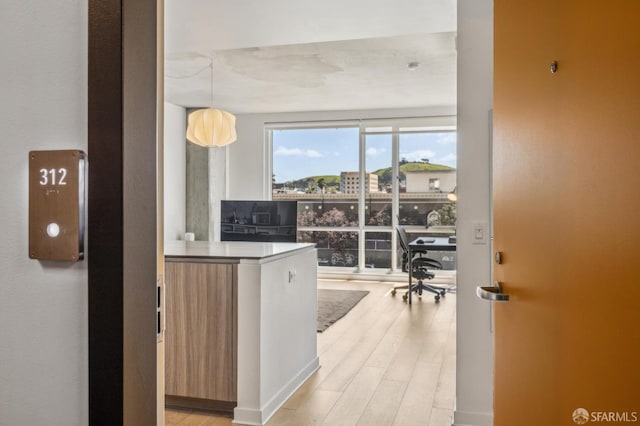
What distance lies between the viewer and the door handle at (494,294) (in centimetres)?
122

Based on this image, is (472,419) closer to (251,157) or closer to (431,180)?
(431,180)

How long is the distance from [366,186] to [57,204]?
7.58 m

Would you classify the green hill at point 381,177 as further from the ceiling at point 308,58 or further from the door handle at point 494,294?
the door handle at point 494,294

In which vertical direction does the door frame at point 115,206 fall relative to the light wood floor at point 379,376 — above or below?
above

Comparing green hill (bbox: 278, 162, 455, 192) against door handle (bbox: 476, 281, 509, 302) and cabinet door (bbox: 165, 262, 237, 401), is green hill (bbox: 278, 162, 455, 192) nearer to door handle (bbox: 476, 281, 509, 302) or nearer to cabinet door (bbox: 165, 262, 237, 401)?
cabinet door (bbox: 165, 262, 237, 401)

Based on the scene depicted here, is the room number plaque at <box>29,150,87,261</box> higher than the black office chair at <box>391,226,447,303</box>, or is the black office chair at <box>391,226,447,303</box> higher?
the room number plaque at <box>29,150,87,261</box>

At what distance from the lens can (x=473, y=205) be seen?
2.73m

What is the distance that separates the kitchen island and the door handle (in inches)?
67.3

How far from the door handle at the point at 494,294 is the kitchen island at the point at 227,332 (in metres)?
1.71

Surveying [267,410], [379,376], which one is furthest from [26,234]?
[379,376]

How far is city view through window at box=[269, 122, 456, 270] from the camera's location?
798cm

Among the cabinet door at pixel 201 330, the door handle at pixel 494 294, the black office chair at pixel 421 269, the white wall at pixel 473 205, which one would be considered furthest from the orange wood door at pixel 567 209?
the black office chair at pixel 421 269

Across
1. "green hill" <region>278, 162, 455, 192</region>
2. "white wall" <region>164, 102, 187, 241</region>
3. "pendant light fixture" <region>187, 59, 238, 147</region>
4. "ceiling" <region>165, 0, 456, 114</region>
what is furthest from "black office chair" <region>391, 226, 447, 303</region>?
"white wall" <region>164, 102, 187, 241</region>

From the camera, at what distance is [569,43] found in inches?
34.4
